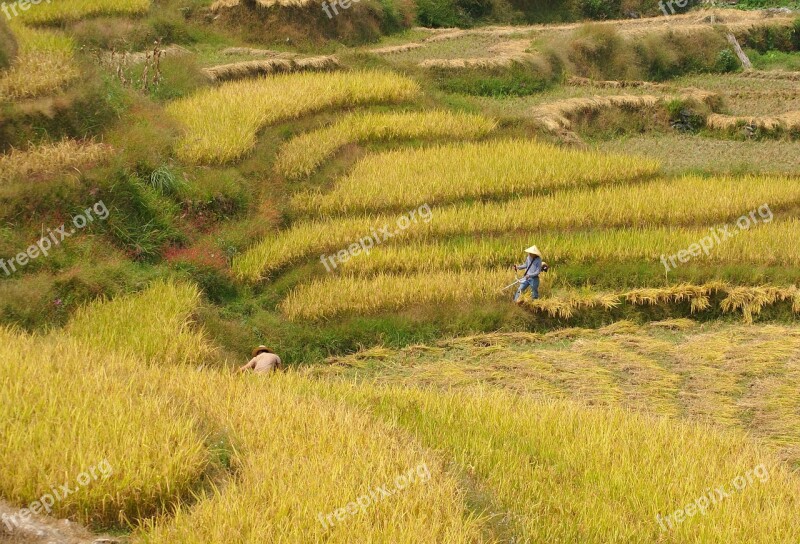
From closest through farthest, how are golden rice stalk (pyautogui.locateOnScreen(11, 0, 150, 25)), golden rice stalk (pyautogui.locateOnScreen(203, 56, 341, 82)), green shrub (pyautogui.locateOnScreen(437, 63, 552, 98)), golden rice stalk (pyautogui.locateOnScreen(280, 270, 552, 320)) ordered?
golden rice stalk (pyautogui.locateOnScreen(280, 270, 552, 320)) → golden rice stalk (pyautogui.locateOnScreen(11, 0, 150, 25)) → golden rice stalk (pyautogui.locateOnScreen(203, 56, 341, 82)) → green shrub (pyautogui.locateOnScreen(437, 63, 552, 98))

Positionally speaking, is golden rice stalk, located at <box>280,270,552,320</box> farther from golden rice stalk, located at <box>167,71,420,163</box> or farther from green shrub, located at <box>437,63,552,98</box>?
green shrub, located at <box>437,63,552,98</box>

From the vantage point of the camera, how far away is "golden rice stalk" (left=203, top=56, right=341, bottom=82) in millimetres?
14539

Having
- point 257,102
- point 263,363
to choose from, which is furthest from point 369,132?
point 263,363

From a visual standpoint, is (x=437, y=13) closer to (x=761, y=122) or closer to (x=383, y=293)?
(x=761, y=122)

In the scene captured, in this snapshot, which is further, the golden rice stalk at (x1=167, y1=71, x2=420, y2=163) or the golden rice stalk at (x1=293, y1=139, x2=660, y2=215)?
the golden rice stalk at (x1=167, y1=71, x2=420, y2=163)

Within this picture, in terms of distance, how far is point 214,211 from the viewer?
10.8m

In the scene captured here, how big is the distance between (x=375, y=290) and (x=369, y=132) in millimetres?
4317

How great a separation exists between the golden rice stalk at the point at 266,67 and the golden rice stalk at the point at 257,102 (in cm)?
34

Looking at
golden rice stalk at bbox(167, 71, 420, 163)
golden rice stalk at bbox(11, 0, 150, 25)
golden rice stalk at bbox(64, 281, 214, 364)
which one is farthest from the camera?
golden rice stalk at bbox(11, 0, 150, 25)

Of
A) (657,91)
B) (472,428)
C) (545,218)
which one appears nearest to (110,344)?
(472,428)

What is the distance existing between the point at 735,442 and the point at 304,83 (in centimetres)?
978

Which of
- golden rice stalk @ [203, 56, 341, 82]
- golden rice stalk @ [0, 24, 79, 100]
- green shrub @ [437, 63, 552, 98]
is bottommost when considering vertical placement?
green shrub @ [437, 63, 552, 98]

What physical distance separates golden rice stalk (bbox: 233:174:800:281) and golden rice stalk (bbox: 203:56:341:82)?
456 cm

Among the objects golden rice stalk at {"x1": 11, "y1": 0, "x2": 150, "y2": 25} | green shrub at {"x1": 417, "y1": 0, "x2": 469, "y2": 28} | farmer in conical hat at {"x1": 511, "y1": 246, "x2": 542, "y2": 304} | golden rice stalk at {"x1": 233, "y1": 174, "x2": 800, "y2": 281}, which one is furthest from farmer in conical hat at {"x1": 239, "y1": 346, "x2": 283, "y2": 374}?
green shrub at {"x1": 417, "y1": 0, "x2": 469, "y2": 28}
